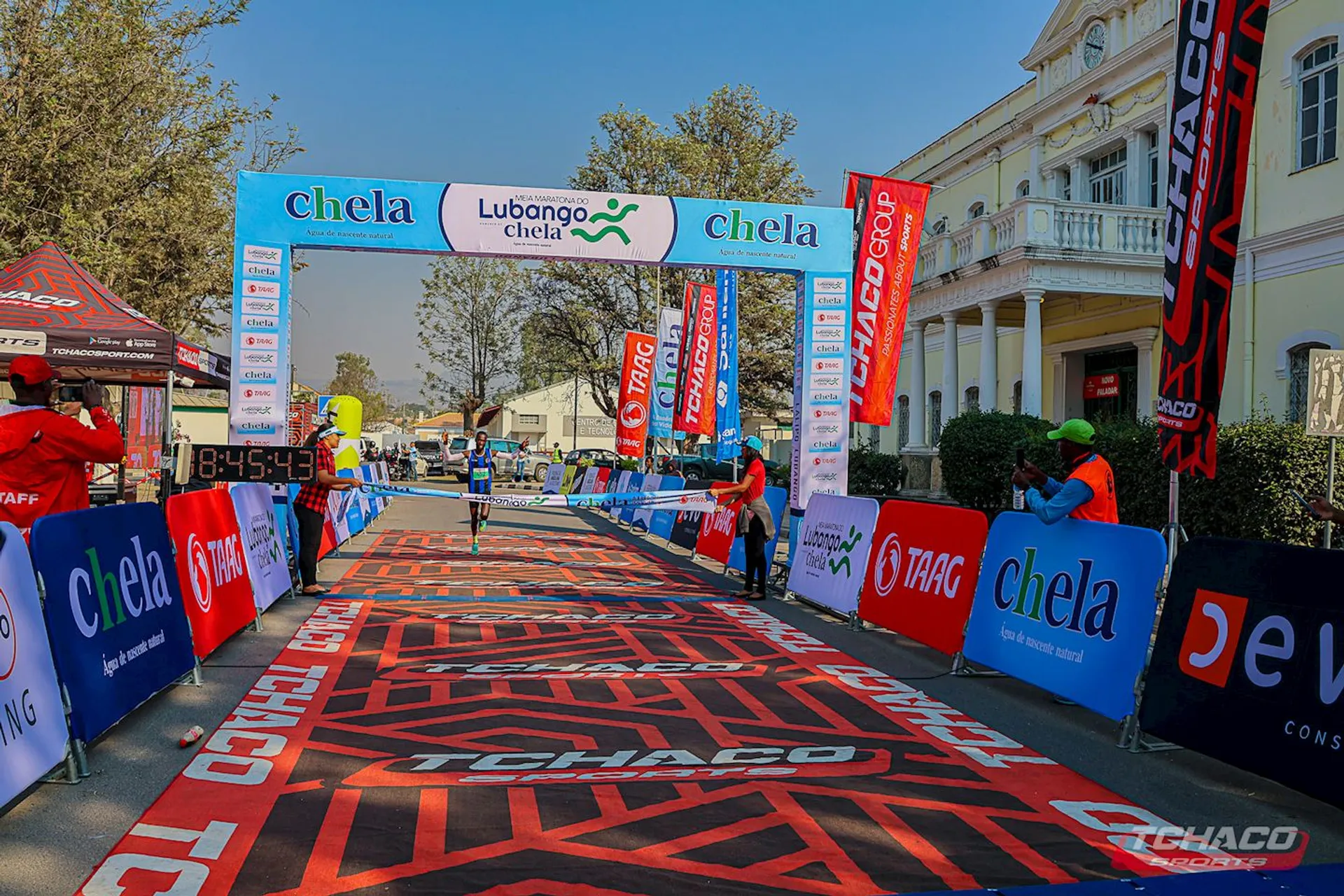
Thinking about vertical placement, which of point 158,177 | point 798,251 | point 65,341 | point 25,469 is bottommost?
point 25,469

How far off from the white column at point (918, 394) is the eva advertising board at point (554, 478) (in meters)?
11.7

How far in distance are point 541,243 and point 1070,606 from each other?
934cm

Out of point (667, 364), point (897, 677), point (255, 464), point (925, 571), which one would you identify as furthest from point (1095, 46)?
point (255, 464)

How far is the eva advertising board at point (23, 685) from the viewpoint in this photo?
429 centimetres

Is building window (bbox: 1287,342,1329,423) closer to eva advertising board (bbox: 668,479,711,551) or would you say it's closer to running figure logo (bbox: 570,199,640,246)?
eva advertising board (bbox: 668,479,711,551)

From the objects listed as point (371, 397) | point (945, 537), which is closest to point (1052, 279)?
point (945, 537)

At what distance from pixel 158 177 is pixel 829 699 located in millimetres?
19310

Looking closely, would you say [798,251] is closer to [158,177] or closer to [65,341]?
[65,341]

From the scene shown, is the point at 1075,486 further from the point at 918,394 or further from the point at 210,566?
the point at 918,394

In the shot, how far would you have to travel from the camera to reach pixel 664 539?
19594 mm

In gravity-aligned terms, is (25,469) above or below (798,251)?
below

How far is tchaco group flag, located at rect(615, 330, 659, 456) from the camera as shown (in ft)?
83.5

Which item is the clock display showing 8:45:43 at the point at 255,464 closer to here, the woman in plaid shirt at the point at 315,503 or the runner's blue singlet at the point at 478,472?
the woman in plaid shirt at the point at 315,503

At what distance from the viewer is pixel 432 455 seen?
54.2 metres
